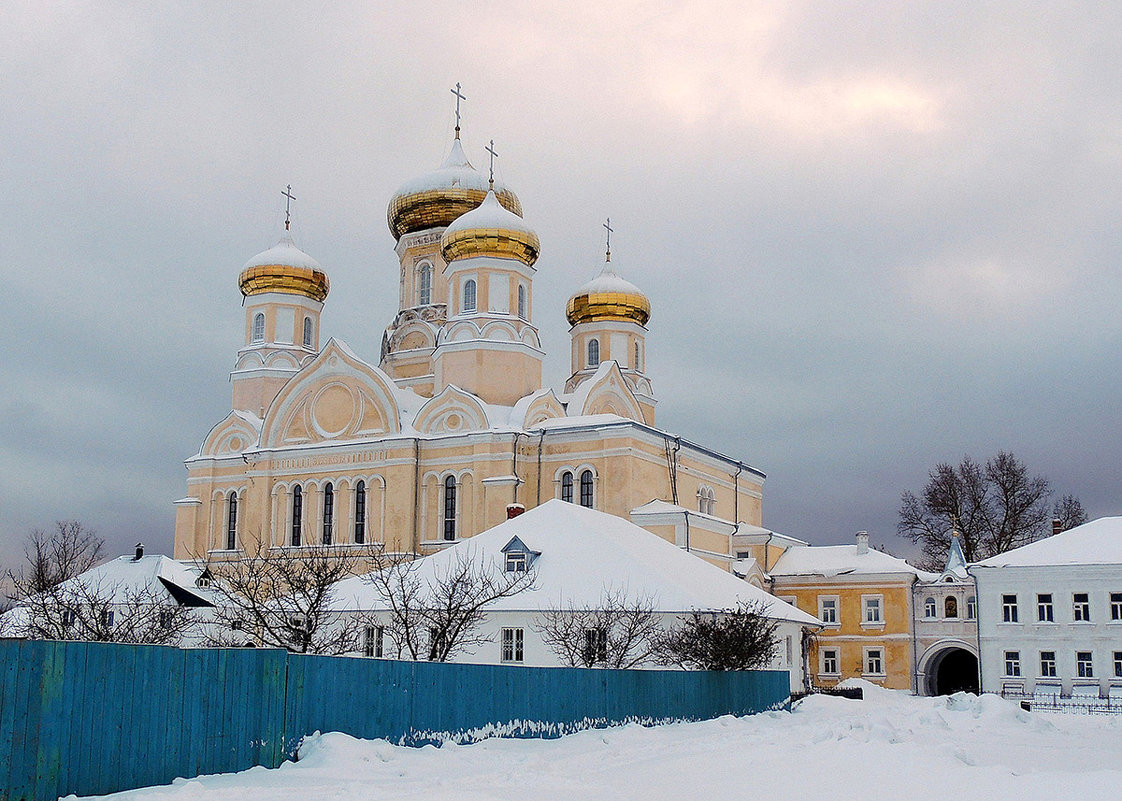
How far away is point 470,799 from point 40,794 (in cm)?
343

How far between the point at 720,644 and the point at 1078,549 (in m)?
14.1

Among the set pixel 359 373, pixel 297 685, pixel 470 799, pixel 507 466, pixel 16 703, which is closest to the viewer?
pixel 16 703

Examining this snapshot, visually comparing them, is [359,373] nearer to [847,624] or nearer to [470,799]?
[847,624]

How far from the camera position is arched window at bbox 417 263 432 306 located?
42.2 m

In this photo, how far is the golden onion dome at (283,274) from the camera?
4194 centimetres

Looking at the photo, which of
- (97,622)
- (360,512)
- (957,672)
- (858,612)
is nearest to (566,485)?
(360,512)

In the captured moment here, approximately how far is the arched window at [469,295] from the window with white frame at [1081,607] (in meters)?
18.4

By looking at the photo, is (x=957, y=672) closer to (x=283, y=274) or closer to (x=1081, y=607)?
(x=1081, y=607)

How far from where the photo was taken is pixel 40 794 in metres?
9.88

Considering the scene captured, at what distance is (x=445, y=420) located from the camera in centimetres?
3619

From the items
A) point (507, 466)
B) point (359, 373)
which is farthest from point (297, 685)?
point (359, 373)

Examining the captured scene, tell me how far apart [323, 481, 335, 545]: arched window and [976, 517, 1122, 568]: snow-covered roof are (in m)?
18.4

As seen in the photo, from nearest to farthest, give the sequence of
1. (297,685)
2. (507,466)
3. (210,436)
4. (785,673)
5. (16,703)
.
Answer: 1. (16,703)
2. (297,685)
3. (785,673)
4. (507,466)
5. (210,436)

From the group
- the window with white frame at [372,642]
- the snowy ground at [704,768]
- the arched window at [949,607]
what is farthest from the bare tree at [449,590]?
the arched window at [949,607]
